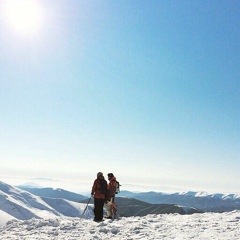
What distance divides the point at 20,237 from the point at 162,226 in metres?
6.79

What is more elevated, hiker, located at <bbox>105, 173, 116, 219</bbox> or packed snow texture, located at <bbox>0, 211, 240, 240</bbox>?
hiker, located at <bbox>105, 173, 116, 219</bbox>

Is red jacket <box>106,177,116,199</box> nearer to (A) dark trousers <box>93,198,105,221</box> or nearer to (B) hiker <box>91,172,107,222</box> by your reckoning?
(B) hiker <box>91,172,107,222</box>

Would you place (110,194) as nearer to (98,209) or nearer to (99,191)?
(99,191)

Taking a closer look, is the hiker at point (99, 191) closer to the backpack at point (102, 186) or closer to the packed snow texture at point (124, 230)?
the backpack at point (102, 186)

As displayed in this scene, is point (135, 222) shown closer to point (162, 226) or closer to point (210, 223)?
point (162, 226)

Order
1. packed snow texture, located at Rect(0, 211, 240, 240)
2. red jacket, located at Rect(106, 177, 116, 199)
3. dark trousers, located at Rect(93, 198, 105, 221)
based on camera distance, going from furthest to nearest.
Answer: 1. red jacket, located at Rect(106, 177, 116, 199)
2. dark trousers, located at Rect(93, 198, 105, 221)
3. packed snow texture, located at Rect(0, 211, 240, 240)

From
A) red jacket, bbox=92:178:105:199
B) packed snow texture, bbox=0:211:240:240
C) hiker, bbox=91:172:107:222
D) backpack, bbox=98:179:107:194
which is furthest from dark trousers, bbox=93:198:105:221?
packed snow texture, bbox=0:211:240:240

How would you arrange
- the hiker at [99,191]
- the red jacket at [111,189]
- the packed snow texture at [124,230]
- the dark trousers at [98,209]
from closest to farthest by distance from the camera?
the packed snow texture at [124,230] → the dark trousers at [98,209] → the hiker at [99,191] → the red jacket at [111,189]

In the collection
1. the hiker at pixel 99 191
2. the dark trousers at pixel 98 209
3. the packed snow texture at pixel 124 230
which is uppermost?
the hiker at pixel 99 191

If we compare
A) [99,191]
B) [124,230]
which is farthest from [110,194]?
[124,230]

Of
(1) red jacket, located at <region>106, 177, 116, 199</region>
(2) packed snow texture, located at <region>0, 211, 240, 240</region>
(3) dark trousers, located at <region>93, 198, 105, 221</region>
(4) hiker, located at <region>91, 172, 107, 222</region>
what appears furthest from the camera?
(1) red jacket, located at <region>106, 177, 116, 199</region>

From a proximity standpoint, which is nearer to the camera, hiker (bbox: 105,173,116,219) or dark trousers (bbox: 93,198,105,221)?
dark trousers (bbox: 93,198,105,221)

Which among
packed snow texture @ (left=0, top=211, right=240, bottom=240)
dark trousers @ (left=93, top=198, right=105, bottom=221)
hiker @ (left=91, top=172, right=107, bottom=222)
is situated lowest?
packed snow texture @ (left=0, top=211, right=240, bottom=240)

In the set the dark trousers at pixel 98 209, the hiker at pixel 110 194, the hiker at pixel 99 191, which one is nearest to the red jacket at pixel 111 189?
the hiker at pixel 110 194
